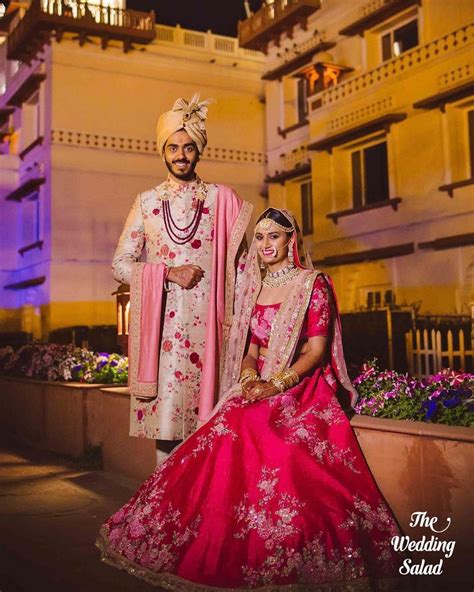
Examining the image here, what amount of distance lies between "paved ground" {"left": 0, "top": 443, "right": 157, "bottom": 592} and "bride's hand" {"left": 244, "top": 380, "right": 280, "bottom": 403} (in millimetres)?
969

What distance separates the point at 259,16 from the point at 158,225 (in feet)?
56.4

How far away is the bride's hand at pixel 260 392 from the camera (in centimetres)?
340

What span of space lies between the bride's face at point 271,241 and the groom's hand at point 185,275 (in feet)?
1.20

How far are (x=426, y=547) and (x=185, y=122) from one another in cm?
240

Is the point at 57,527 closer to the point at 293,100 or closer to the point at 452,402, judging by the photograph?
the point at 452,402

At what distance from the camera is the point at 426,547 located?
3127mm

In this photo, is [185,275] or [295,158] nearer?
[185,275]

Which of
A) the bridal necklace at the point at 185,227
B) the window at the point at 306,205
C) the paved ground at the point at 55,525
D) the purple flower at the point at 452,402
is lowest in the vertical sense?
the paved ground at the point at 55,525

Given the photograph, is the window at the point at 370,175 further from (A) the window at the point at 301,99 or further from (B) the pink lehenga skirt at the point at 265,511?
(B) the pink lehenga skirt at the point at 265,511

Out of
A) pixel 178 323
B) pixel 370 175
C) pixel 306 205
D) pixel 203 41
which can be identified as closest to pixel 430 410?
pixel 178 323

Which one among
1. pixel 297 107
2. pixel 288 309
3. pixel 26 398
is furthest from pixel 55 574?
pixel 297 107

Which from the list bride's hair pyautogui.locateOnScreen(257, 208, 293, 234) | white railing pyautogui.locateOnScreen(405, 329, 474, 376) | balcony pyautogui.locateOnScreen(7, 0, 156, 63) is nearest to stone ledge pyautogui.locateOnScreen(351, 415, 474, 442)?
bride's hair pyautogui.locateOnScreen(257, 208, 293, 234)

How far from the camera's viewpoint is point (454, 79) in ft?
42.9

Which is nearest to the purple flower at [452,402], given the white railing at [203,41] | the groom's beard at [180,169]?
the groom's beard at [180,169]
